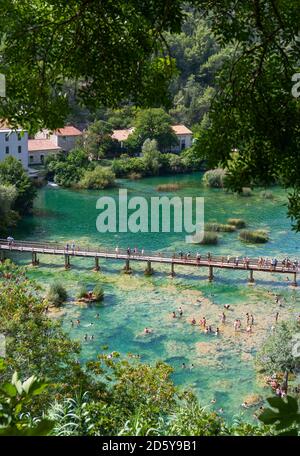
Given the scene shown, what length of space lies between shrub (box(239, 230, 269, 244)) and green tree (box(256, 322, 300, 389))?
395 inches

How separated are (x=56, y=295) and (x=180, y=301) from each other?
3.54m

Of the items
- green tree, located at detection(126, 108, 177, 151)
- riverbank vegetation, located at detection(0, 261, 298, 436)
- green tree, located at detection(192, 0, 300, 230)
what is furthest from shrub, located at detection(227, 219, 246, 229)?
green tree, located at detection(192, 0, 300, 230)

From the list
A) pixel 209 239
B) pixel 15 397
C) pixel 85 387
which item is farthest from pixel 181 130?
pixel 15 397

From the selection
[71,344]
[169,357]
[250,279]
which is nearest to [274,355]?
[169,357]

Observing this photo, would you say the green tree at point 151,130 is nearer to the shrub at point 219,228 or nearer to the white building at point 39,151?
the white building at point 39,151

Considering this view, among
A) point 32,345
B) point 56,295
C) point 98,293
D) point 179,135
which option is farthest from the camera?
point 179,135

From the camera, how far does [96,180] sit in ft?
109

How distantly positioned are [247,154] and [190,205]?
26.8m

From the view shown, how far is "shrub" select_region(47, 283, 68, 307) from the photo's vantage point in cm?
1728

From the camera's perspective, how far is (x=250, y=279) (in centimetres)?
1961

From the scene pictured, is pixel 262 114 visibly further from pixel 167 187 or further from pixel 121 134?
pixel 121 134

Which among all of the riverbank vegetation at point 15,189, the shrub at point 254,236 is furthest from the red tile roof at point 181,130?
the shrub at point 254,236
